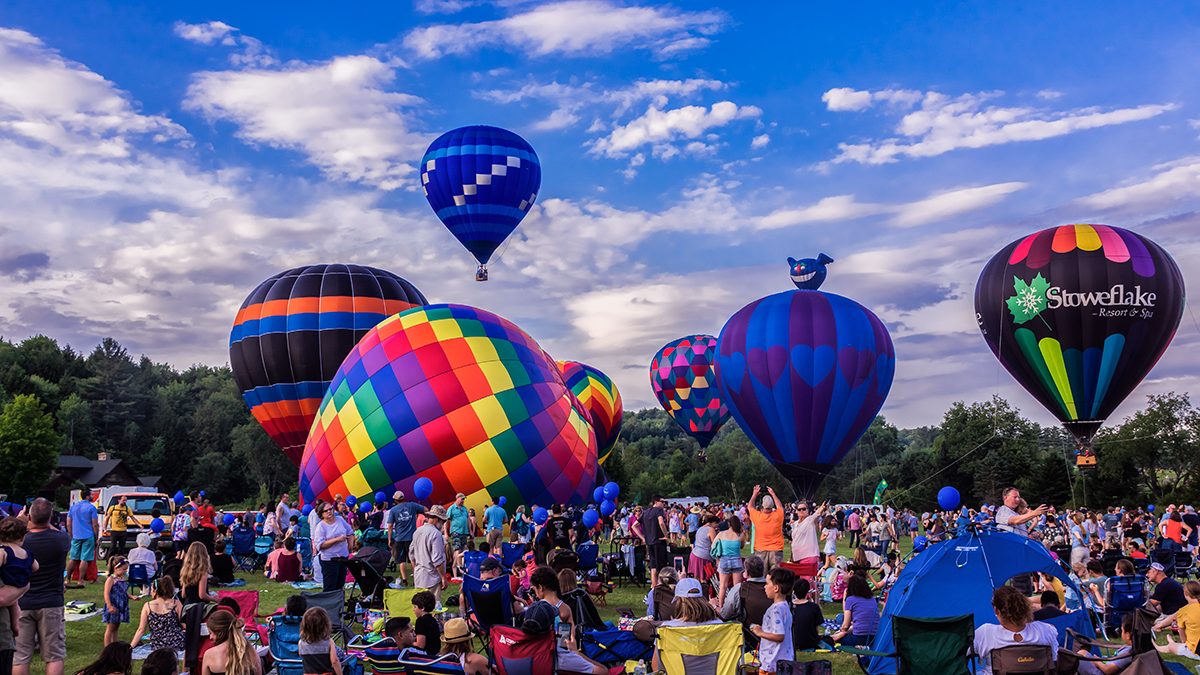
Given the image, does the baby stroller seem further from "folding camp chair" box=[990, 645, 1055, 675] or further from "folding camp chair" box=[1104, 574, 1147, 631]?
"folding camp chair" box=[1104, 574, 1147, 631]

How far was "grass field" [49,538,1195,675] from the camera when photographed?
8233mm

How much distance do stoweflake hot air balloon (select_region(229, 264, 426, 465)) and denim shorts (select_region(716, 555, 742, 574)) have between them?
16825 millimetres

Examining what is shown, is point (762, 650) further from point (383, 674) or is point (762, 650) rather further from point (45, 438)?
point (45, 438)

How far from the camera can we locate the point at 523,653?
6.04 metres

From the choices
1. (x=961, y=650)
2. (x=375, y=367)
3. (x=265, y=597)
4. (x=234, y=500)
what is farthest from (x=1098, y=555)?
(x=234, y=500)

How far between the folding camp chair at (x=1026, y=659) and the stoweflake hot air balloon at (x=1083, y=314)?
2054 cm

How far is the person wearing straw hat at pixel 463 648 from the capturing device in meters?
5.84

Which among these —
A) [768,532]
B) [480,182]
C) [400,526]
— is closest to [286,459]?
[480,182]

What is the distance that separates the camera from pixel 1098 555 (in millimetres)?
13727

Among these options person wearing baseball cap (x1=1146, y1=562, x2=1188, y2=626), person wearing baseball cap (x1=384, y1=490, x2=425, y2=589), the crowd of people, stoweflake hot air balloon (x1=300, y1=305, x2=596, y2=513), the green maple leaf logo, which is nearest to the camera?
the crowd of people

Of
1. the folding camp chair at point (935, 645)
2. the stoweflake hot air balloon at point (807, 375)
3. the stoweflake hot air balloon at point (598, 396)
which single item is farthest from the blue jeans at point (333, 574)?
the stoweflake hot air balloon at point (598, 396)

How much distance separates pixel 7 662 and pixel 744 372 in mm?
22609

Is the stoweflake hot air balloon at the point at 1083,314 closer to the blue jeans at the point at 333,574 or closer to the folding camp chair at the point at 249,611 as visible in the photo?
the blue jeans at the point at 333,574

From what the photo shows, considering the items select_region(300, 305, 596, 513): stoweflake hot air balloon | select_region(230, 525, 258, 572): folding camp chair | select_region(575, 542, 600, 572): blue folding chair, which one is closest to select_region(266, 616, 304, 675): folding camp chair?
select_region(575, 542, 600, 572): blue folding chair
